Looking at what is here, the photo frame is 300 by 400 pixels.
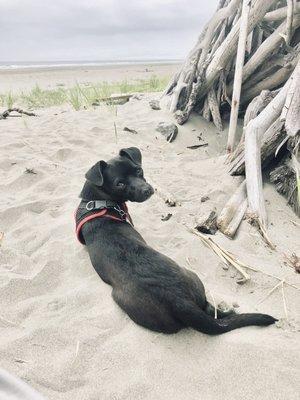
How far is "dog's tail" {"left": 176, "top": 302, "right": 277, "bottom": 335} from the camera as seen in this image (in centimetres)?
246

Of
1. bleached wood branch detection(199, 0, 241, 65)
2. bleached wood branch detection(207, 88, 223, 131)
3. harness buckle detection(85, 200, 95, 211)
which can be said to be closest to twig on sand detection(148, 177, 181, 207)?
harness buckle detection(85, 200, 95, 211)

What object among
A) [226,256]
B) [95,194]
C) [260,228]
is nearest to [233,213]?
[260,228]

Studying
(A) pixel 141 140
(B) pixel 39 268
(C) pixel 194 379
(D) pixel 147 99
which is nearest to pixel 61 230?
(B) pixel 39 268

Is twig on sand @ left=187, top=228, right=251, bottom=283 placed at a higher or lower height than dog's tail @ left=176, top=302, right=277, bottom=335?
lower

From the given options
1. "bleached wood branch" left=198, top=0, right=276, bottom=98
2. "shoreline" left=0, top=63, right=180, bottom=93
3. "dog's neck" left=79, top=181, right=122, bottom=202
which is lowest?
"shoreline" left=0, top=63, right=180, bottom=93

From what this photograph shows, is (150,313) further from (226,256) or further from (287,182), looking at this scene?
(287,182)

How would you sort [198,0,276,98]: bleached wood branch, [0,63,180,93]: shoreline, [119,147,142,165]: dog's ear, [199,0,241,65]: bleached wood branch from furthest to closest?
[0,63,180,93]: shoreline, [199,0,241,65]: bleached wood branch, [198,0,276,98]: bleached wood branch, [119,147,142,165]: dog's ear

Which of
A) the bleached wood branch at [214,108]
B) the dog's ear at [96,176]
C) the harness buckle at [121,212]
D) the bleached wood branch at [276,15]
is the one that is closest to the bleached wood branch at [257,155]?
the harness buckle at [121,212]

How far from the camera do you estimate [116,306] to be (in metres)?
2.80

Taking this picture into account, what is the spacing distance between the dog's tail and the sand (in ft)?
0.17

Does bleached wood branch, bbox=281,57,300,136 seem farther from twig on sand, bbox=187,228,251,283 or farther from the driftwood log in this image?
twig on sand, bbox=187,228,251,283

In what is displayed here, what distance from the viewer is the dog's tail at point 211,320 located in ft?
8.07

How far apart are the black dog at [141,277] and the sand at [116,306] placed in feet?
0.31

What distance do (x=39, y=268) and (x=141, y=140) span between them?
11.5 feet
